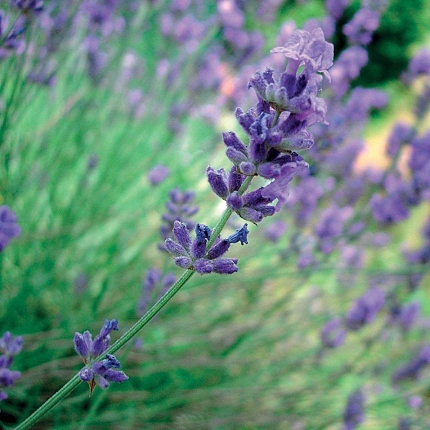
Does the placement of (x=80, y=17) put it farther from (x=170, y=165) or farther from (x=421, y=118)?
(x=421, y=118)

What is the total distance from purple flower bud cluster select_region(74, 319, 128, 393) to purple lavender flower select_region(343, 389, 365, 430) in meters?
1.33

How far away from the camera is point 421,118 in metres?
2.13

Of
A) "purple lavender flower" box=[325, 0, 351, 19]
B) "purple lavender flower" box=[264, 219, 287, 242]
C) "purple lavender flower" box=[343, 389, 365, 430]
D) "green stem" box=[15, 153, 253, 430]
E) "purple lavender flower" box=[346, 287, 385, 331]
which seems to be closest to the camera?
"green stem" box=[15, 153, 253, 430]

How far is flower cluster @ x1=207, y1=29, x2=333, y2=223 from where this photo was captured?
27.9 inches

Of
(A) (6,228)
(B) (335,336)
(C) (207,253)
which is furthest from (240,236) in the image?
(B) (335,336)

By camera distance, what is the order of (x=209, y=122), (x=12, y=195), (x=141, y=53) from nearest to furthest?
(x=12, y=195) < (x=209, y=122) < (x=141, y=53)

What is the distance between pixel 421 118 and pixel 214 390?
1418 millimetres

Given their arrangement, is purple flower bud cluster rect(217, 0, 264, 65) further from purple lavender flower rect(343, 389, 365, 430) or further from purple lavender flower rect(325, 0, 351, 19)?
purple lavender flower rect(343, 389, 365, 430)

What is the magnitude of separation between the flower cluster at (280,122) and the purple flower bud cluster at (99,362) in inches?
12.1

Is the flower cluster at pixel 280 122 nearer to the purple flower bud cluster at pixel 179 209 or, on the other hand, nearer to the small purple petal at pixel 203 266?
the small purple petal at pixel 203 266

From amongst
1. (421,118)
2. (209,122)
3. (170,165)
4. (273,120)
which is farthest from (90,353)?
(209,122)

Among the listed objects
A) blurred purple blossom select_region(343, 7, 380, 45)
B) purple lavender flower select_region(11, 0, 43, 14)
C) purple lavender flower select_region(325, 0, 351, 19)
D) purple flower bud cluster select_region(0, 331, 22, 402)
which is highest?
purple lavender flower select_region(325, 0, 351, 19)

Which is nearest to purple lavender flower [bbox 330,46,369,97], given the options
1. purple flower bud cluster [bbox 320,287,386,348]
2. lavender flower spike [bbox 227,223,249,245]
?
purple flower bud cluster [bbox 320,287,386,348]

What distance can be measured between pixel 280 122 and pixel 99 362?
473mm
